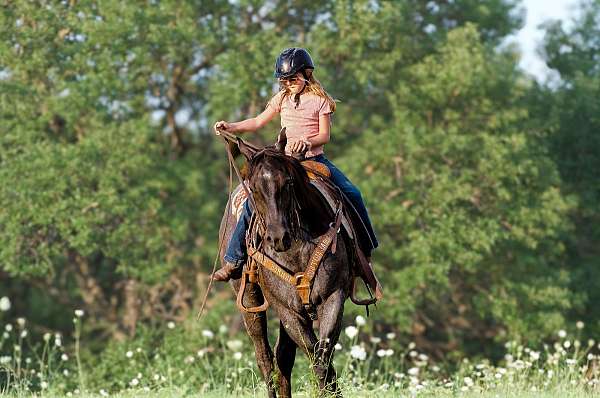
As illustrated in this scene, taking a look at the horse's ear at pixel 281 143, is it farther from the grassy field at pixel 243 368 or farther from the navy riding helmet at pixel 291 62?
the grassy field at pixel 243 368

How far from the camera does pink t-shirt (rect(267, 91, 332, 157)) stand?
8195 mm

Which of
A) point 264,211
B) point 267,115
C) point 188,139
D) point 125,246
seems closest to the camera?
point 264,211

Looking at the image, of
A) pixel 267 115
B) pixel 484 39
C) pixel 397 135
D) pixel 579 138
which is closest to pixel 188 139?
pixel 397 135

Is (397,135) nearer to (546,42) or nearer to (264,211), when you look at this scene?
(546,42)

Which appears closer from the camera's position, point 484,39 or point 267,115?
point 267,115

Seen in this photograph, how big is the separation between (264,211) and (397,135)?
18207 millimetres

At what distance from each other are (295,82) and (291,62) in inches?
8.7

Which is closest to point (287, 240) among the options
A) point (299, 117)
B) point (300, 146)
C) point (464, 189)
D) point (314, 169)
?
point (300, 146)

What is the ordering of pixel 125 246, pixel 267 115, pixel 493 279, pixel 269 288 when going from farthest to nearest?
pixel 493 279, pixel 125 246, pixel 267 115, pixel 269 288

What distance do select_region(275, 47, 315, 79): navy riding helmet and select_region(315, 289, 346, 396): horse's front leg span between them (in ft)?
5.71

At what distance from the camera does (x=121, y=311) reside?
100.0 feet

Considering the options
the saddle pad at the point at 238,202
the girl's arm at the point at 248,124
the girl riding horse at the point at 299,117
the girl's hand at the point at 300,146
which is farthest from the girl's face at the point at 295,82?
the saddle pad at the point at 238,202

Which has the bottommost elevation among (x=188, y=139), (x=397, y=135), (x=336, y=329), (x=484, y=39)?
(x=336, y=329)

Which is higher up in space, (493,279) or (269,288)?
(493,279)
